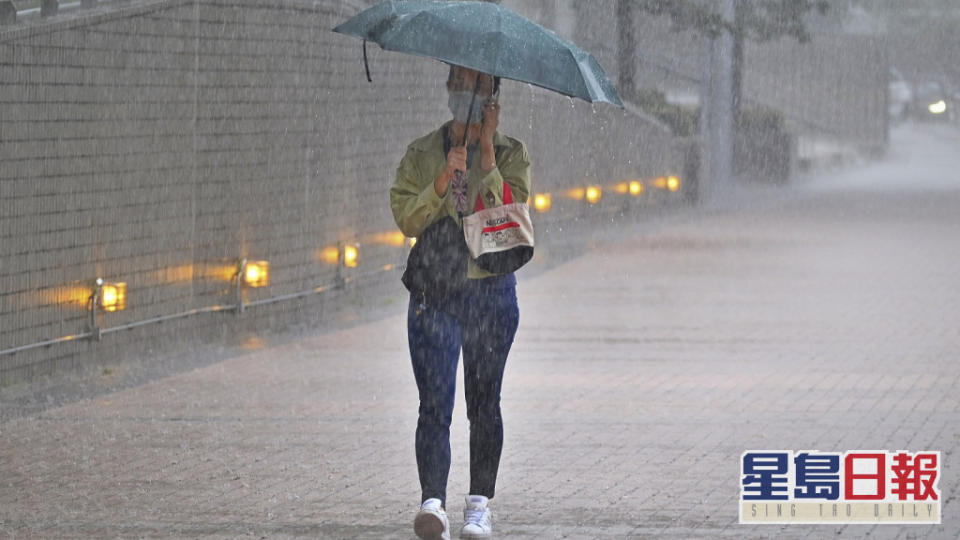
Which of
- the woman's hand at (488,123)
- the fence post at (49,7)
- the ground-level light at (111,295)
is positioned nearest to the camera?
the woman's hand at (488,123)

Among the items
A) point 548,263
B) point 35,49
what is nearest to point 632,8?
point 548,263

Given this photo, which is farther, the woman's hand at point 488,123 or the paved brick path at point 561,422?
the paved brick path at point 561,422

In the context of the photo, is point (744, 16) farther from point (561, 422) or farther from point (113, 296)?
point (561, 422)

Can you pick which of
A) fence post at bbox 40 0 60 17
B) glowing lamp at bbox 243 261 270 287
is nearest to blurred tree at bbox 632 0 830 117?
glowing lamp at bbox 243 261 270 287

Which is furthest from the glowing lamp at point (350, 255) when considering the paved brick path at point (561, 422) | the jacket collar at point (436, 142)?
the jacket collar at point (436, 142)

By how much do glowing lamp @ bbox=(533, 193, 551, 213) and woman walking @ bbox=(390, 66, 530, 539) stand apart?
15627 mm

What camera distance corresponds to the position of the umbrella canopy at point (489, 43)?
6.26 m

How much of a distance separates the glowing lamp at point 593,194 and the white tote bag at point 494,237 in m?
18.5

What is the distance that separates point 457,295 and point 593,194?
61.2 ft

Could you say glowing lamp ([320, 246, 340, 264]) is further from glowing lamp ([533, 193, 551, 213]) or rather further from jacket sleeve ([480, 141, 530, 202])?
jacket sleeve ([480, 141, 530, 202])

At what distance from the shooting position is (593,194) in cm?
2498

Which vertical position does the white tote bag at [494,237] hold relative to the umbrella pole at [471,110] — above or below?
below

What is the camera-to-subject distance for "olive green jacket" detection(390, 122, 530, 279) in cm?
638

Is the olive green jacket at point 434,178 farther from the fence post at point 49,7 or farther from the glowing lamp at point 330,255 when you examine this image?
the glowing lamp at point 330,255
